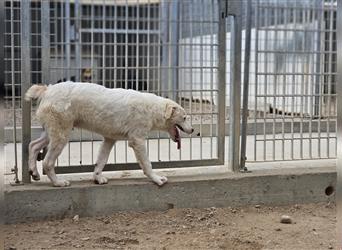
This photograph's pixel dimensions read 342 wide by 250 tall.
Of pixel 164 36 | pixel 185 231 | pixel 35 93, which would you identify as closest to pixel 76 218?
pixel 185 231

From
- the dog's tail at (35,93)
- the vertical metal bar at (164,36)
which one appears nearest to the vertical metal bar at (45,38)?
the dog's tail at (35,93)

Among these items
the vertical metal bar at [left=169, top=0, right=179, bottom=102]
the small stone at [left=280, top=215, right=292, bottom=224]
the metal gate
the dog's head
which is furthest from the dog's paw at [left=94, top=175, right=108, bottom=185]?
the vertical metal bar at [left=169, top=0, right=179, bottom=102]

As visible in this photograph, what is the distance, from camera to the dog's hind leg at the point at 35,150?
180 inches

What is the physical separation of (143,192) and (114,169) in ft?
1.52

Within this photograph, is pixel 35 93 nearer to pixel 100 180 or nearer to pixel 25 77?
pixel 25 77

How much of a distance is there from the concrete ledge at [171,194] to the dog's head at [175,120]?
430 millimetres

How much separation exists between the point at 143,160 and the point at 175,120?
1.55ft

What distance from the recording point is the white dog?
4414mm

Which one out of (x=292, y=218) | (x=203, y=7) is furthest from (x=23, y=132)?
(x=203, y=7)

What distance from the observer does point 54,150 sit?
446 centimetres

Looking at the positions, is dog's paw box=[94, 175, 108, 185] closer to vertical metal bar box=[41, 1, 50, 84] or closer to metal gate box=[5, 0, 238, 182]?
metal gate box=[5, 0, 238, 182]

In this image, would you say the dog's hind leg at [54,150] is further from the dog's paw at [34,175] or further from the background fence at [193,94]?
the background fence at [193,94]

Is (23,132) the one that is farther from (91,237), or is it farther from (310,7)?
(310,7)

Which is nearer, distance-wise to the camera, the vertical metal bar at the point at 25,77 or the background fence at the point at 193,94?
the vertical metal bar at the point at 25,77
